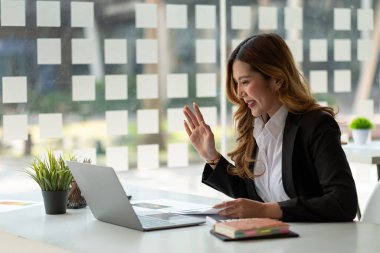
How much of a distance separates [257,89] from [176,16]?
9.26ft

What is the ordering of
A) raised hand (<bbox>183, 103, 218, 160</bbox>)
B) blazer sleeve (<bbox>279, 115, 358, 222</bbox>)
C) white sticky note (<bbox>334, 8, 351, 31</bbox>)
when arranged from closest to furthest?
blazer sleeve (<bbox>279, 115, 358, 222</bbox>)
raised hand (<bbox>183, 103, 218, 160</bbox>)
white sticky note (<bbox>334, 8, 351, 31</bbox>)

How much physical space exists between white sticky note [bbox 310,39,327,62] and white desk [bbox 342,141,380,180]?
1.30m

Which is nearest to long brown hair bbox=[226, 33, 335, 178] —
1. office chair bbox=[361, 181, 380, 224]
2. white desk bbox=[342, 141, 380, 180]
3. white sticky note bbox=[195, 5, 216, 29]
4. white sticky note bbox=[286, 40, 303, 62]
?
office chair bbox=[361, 181, 380, 224]

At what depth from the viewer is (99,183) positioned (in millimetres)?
2416

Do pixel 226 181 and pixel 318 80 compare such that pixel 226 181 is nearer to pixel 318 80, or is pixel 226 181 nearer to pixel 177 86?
pixel 177 86

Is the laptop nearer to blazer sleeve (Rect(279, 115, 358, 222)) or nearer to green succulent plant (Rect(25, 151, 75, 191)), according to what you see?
green succulent plant (Rect(25, 151, 75, 191))

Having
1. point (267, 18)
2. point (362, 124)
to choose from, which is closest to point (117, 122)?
point (267, 18)

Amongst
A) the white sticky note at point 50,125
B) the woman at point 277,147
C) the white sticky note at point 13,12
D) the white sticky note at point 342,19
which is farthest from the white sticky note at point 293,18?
the woman at point 277,147

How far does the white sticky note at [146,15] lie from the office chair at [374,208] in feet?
9.90

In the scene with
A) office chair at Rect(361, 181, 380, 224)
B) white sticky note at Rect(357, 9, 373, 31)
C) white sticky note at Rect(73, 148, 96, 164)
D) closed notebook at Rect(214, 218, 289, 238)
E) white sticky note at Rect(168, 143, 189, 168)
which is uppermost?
white sticky note at Rect(357, 9, 373, 31)

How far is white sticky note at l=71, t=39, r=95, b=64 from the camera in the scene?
512 centimetres

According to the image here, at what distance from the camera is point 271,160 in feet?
9.32

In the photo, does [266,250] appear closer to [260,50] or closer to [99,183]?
[99,183]

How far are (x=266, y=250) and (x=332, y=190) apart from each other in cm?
59
